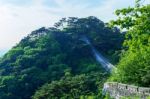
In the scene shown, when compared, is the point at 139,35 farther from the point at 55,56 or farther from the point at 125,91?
the point at 55,56

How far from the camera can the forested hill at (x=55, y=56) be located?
6288cm

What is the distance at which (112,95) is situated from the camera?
18.6 meters

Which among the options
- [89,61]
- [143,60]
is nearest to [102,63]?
[89,61]

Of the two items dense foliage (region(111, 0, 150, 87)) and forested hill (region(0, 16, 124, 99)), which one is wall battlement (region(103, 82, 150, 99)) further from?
forested hill (region(0, 16, 124, 99))

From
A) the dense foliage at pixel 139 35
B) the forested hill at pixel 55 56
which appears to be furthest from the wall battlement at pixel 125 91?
the forested hill at pixel 55 56

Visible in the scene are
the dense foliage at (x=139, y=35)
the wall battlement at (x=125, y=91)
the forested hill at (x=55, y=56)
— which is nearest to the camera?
the wall battlement at (x=125, y=91)

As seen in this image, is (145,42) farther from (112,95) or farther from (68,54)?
(68,54)

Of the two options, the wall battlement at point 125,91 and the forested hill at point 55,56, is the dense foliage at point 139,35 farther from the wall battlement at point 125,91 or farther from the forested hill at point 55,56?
the forested hill at point 55,56

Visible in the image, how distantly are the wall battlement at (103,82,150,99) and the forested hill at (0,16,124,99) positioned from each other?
115 feet

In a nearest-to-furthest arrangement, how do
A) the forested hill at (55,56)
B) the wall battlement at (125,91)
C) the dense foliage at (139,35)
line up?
the wall battlement at (125,91), the dense foliage at (139,35), the forested hill at (55,56)

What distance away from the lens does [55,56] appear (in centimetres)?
7288

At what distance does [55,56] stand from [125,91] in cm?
5624

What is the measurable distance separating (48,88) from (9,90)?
54.4 ft

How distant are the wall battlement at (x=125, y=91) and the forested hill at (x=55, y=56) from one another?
1382 inches
